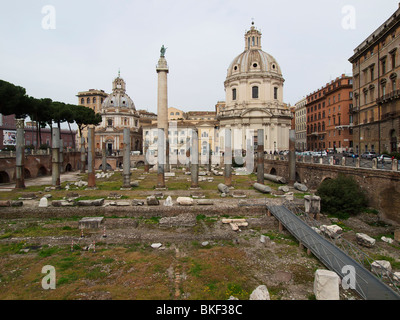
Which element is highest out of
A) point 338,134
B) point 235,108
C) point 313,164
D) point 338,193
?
point 235,108

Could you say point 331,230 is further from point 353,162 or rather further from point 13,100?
point 13,100

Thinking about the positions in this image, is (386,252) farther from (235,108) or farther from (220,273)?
(235,108)

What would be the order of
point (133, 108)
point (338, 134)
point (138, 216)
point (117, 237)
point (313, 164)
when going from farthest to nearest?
point (133, 108) < point (338, 134) < point (313, 164) < point (138, 216) < point (117, 237)

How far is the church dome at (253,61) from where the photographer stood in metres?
53.5

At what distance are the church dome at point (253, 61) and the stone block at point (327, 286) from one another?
167 ft

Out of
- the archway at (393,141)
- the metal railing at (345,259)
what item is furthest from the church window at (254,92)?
the metal railing at (345,259)

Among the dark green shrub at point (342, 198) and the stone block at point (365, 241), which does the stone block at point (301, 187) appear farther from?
the stone block at point (365, 241)

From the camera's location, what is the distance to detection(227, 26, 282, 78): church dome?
53.5 meters

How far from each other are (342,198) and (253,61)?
44.0m

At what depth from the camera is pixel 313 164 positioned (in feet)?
74.8

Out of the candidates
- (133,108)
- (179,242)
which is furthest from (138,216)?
(133,108)

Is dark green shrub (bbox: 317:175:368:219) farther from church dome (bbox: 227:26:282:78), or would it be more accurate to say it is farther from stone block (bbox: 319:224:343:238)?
church dome (bbox: 227:26:282:78)

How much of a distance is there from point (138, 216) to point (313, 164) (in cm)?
1553

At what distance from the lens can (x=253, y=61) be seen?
53.7 metres
